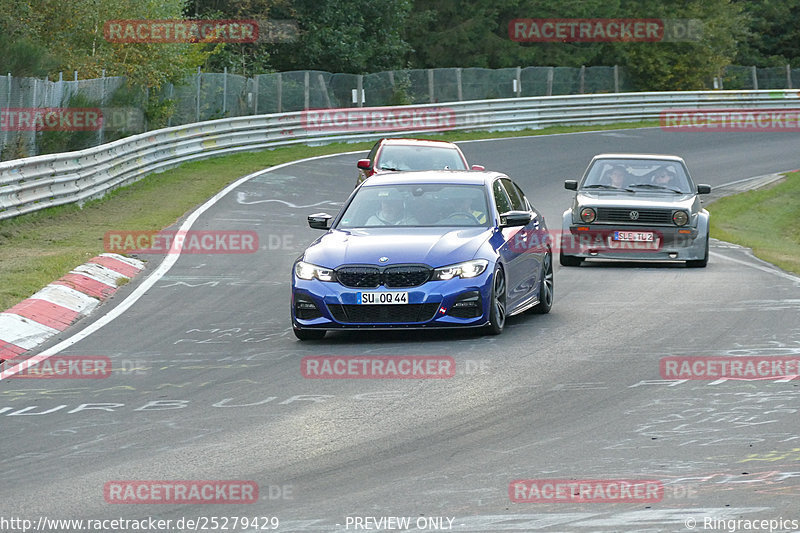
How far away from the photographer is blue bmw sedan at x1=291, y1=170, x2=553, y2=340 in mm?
11516

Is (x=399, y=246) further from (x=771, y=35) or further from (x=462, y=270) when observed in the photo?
(x=771, y=35)

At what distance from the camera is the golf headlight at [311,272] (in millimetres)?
11697

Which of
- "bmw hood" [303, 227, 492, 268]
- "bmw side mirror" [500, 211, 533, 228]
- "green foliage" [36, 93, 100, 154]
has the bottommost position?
"bmw hood" [303, 227, 492, 268]

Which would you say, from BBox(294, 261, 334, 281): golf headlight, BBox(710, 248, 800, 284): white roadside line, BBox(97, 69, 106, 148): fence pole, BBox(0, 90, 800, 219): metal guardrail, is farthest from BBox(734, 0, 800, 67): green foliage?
BBox(294, 261, 334, 281): golf headlight

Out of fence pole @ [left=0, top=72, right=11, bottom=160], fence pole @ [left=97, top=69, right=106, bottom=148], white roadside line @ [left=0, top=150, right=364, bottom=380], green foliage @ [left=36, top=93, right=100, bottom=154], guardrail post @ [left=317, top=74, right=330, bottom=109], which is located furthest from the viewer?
guardrail post @ [left=317, top=74, right=330, bottom=109]

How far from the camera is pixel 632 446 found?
7668 mm

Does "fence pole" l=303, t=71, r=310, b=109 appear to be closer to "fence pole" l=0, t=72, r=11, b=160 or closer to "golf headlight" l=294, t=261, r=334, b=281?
"fence pole" l=0, t=72, r=11, b=160

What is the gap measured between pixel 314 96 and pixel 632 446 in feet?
119

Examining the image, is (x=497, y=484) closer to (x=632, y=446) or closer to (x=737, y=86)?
(x=632, y=446)

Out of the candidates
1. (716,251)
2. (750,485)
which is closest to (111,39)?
(716,251)

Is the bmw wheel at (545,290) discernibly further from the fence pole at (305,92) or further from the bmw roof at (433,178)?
the fence pole at (305,92)

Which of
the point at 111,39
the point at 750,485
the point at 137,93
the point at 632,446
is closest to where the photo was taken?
the point at 750,485

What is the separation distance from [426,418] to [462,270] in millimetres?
3302

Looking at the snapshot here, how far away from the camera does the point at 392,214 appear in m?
13.0
